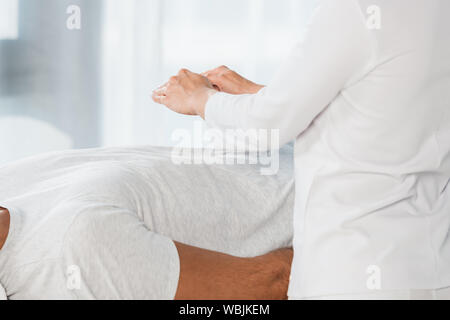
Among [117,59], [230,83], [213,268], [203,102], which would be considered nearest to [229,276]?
[213,268]

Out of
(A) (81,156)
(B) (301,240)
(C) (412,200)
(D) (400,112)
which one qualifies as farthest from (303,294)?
(A) (81,156)

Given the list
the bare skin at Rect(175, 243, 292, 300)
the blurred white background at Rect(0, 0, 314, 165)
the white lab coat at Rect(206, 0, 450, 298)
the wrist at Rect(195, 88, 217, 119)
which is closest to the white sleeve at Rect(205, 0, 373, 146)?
the white lab coat at Rect(206, 0, 450, 298)

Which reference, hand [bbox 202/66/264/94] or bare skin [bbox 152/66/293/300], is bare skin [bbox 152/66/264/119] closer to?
bare skin [bbox 152/66/293/300]

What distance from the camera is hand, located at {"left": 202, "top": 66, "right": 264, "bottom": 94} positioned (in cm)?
137

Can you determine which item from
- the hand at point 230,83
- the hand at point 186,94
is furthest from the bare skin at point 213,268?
the hand at point 230,83

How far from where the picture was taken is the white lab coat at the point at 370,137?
2.67 feet

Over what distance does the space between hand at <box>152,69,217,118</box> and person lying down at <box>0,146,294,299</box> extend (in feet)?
0.51

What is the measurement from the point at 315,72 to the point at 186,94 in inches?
13.8

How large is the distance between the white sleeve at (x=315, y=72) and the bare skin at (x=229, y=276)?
0.83 ft

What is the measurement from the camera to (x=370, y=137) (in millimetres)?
859

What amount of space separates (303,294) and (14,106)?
250 centimetres

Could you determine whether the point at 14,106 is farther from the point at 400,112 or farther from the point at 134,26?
the point at 400,112

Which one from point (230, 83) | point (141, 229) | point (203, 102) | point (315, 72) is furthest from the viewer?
point (230, 83)

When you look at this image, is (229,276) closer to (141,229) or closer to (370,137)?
(141,229)
